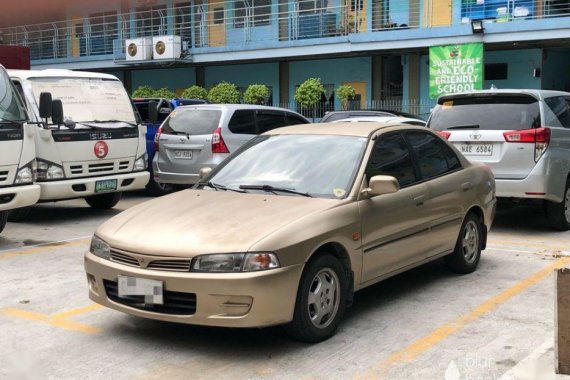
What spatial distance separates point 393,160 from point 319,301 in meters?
1.60

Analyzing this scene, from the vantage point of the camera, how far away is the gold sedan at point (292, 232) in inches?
165

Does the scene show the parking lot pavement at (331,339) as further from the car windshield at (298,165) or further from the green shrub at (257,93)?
the green shrub at (257,93)

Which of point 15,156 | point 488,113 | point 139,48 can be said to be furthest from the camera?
point 139,48

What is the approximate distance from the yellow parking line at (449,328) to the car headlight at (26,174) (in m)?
5.37

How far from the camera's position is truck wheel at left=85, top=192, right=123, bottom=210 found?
11.0m

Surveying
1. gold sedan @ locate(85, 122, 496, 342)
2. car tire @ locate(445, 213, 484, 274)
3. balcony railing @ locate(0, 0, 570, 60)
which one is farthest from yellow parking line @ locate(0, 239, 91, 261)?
balcony railing @ locate(0, 0, 570, 60)

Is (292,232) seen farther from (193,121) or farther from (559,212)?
(193,121)

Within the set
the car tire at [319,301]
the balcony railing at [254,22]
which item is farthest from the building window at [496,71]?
the car tire at [319,301]

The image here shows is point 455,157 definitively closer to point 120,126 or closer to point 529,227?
point 529,227

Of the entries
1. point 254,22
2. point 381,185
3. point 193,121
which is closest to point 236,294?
point 381,185

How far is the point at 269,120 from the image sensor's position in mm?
12148

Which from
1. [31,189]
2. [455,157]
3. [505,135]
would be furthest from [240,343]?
[505,135]

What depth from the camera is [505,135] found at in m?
8.34

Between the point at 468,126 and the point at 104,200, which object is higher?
the point at 468,126
